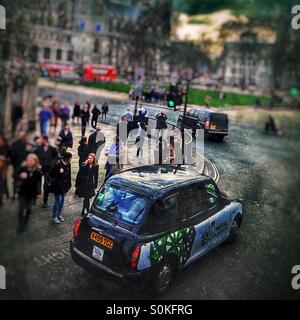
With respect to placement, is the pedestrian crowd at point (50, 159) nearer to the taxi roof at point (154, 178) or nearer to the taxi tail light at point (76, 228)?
the taxi tail light at point (76, 228)

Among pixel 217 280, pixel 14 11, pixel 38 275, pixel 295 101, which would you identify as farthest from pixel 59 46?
pixel 217 280

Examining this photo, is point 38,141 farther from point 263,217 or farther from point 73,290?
point 263,217

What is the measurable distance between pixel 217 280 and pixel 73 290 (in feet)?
5.48

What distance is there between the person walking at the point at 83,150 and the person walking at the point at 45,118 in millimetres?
468

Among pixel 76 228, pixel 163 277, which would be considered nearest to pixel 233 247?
pixel 163 277

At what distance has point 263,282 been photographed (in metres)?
4.96

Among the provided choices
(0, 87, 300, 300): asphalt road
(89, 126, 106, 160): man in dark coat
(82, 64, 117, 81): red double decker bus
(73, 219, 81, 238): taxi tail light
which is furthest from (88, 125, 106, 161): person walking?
(73, 219, 81, 238): taxi tail light

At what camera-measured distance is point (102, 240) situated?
4332 millimetres

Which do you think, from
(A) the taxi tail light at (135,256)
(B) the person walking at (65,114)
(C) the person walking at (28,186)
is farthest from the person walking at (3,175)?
(A) the taxi tail light at (135,256)

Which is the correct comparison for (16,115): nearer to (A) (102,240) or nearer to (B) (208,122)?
(A) (102,240)

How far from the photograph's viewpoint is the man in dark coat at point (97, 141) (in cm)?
466

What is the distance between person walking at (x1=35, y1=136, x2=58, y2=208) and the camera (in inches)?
165

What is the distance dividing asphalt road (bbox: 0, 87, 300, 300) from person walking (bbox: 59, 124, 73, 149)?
15.3 inches

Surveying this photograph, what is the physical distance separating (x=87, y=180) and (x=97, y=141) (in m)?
0.46
